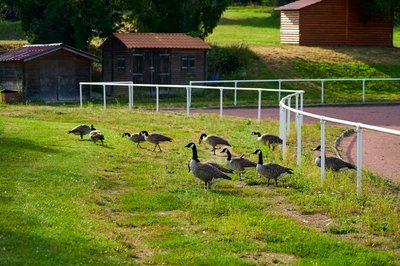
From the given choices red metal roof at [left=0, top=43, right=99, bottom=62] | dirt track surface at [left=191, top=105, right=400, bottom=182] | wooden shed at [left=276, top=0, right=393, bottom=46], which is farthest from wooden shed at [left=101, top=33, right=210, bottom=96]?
wooden shed at [left=276, top=0, right=393, bottom=46]

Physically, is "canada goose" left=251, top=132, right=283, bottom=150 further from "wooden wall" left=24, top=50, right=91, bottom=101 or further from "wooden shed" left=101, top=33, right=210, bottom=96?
"wooden shed" left=101, top=33, right=210, bottom=96

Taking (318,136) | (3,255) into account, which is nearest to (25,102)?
(318,136)

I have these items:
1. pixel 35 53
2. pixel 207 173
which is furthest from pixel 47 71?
pixel 207 173

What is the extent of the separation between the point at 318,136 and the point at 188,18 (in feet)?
102

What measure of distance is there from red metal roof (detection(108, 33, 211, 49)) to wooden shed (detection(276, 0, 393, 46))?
47.4 feet

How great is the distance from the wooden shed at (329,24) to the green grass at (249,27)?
8.87 feet

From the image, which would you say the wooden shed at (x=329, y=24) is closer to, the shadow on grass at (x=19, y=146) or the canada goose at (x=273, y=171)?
the shadow on grass at (x=19, y=146)

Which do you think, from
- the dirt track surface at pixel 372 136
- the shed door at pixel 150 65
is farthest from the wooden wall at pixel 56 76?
the dirt track surface at pixel 372 136

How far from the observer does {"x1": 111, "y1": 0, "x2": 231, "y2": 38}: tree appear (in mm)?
55188

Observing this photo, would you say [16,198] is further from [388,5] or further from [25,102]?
[388,5]

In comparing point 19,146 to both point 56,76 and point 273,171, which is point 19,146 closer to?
point 273,171

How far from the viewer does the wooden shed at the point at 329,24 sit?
214 ft

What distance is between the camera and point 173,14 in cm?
5681

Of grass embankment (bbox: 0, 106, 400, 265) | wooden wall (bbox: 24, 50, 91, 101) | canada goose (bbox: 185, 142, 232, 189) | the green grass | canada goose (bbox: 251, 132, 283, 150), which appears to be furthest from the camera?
the green grass
